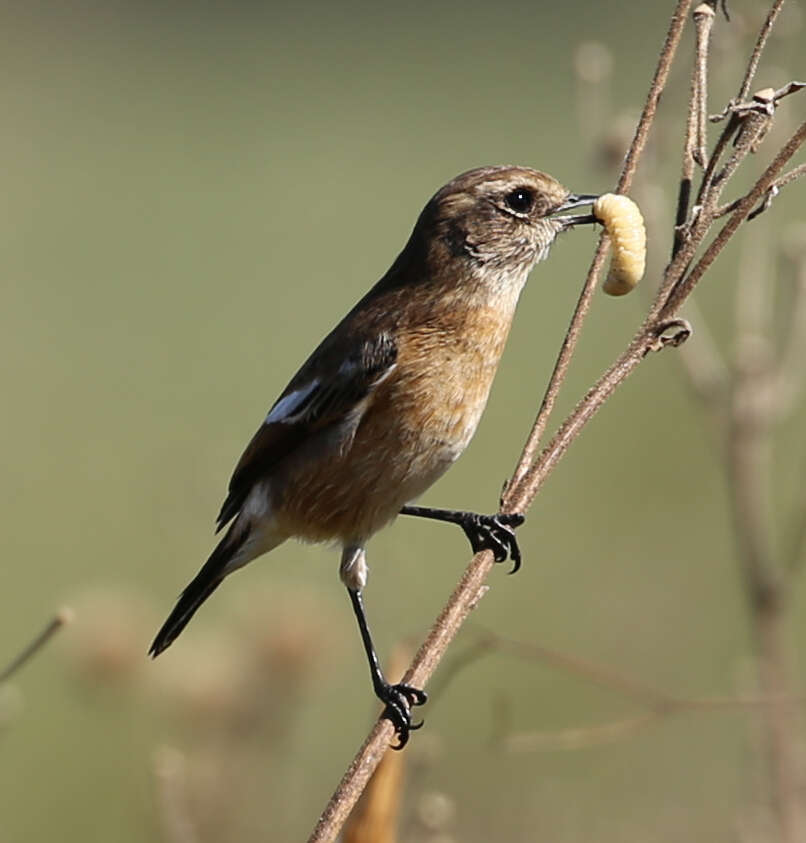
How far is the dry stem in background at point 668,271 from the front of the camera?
8.66 feet

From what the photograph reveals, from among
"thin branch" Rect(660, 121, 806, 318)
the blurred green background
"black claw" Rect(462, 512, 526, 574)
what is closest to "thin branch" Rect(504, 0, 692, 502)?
"thin branch" Rect(660, 121, 806, 318)

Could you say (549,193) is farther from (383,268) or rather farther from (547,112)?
(547,112)

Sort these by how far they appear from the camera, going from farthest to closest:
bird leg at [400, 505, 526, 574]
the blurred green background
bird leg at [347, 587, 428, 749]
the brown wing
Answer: the blurred green background, the brown wing, bird leg at [400, 505, 526, 574], bird leg at [347, 587, 428, 749]

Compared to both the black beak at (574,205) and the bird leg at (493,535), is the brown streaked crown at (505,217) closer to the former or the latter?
the black beak at (574,205)

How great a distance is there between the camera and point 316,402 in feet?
13.1

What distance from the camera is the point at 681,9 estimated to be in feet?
9.34

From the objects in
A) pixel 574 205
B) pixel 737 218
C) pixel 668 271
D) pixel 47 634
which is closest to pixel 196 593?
pixel 574 205

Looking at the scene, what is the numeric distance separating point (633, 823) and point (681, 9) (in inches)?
134

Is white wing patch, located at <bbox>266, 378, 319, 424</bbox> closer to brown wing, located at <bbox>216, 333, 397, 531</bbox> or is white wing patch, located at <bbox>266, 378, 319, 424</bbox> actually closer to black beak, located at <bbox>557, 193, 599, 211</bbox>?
brown wing, located at <bbox>216, 333, 397, 531</bbox>

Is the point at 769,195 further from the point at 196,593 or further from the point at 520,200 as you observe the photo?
the point at 196,593

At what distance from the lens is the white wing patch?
4.01 metres

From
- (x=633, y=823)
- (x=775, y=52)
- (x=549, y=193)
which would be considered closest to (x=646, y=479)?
(x=633, y=823)

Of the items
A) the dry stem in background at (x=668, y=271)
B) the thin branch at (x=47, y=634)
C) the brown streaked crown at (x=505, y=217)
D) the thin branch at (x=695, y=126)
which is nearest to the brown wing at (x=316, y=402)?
the brown streaked crown at (x=505, y=217)

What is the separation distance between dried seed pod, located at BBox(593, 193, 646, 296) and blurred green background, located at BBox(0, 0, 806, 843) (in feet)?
2.82
